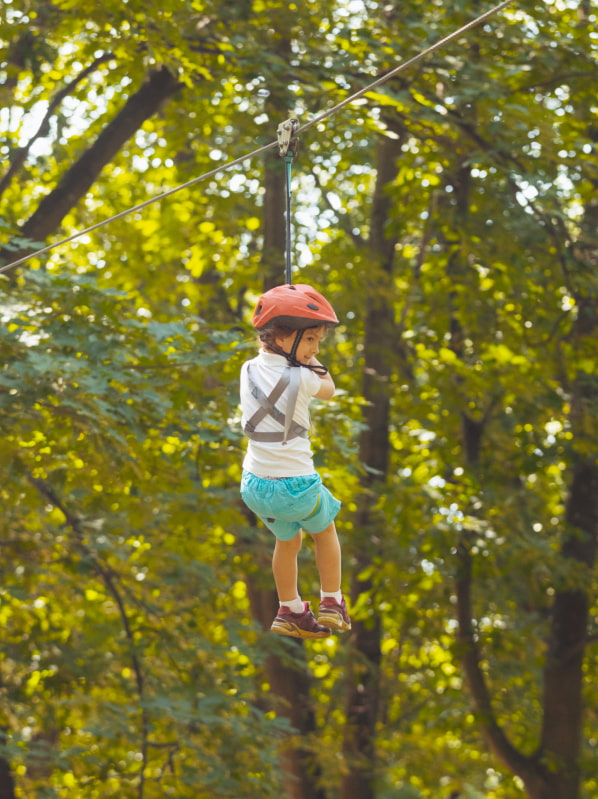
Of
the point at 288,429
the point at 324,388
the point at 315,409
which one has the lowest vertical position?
the point at 288,429

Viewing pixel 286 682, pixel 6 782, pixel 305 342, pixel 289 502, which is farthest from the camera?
pixel 286 682

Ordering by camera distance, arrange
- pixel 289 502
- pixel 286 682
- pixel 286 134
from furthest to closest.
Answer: pixel 286 682 < pixel 286 134 < pixel 289 502

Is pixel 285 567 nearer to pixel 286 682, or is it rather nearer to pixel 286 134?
pixel 286 134

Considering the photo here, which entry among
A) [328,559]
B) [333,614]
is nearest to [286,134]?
[328,559]

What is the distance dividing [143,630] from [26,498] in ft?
5.98

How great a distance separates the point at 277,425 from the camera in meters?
3.30

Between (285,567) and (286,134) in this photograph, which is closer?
(285,567)

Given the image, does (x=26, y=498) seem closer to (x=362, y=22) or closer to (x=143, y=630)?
(x=143, y=630)

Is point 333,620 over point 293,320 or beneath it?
beneath

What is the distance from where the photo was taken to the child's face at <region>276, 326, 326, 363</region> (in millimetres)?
3350

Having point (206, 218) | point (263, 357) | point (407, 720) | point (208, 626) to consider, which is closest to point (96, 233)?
point (206, 218)

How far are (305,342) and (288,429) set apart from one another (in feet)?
0.95

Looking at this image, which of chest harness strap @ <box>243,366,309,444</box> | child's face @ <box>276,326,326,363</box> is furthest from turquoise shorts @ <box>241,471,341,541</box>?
child's face @ <box>276,326,326,363</box>

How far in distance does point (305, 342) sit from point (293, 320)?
3.9 inches
